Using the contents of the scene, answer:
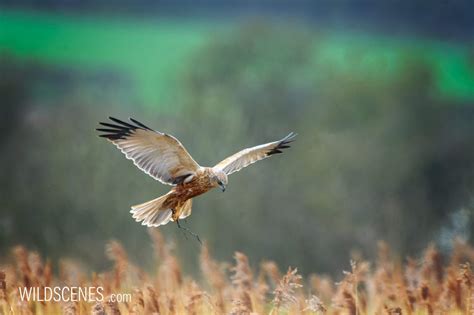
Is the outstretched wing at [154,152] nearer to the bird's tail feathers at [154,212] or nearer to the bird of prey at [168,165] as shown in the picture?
the bird of prey at [168,165]

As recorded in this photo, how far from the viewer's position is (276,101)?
422 inches

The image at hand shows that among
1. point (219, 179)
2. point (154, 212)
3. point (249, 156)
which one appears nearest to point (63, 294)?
point (154, 212)

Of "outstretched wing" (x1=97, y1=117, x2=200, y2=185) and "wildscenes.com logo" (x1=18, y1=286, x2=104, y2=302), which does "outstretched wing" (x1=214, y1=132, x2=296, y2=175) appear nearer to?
"outstretched wing" (x1=97, y1=117, x2=200, y2=185)

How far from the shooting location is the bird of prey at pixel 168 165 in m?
4.55

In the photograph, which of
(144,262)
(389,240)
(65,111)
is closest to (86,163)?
(65,111)

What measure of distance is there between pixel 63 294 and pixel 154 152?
91 cm

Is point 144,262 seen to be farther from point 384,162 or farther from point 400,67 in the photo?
point 400,67

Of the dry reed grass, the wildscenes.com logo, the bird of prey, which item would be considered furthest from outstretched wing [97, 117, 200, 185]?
the wildscenes.com logo

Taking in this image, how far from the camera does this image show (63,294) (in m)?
4.23

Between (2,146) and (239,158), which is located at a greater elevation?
(2,146)

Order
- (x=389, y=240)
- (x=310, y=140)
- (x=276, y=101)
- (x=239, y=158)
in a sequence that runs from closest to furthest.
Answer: (x=239, y=158) → (x=389, y=240) → (x=310, y=140) → (x=276, y=101)

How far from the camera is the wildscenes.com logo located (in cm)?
418

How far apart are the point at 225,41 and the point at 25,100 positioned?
263cm

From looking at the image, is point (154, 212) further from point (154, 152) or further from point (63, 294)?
point (63, 294)
